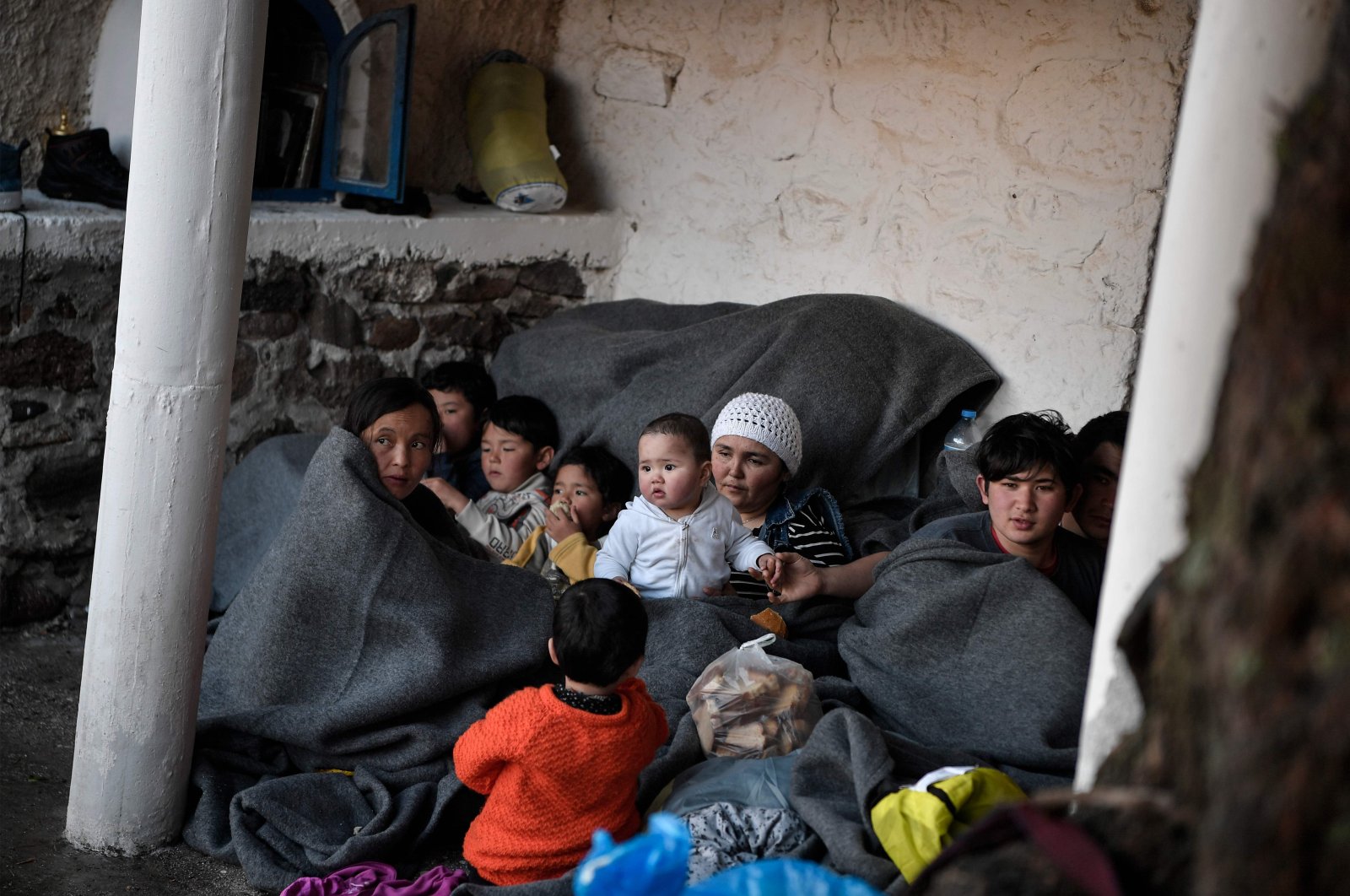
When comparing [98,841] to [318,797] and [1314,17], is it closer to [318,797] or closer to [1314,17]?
[318,797]

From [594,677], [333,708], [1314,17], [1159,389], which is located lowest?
[333,708]

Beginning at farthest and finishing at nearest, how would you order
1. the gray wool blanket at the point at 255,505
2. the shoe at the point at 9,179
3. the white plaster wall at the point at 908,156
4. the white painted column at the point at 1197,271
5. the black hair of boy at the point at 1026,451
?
the gray wool blanket at the point at 255,505
the white plaster wall at the point at 908,156
the shoe at the point at 9,179
the black hair of boy at the point at 1026,451
the white painted column at the point at 1197,271

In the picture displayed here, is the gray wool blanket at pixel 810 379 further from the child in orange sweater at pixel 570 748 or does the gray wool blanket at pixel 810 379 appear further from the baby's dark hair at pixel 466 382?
the child in orange sweater at pixel 570 748

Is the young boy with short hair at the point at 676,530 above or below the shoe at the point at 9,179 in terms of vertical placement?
below

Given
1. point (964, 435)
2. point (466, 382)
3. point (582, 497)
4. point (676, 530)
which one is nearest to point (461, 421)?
point (466, 382)

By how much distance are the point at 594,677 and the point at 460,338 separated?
9.70 ft

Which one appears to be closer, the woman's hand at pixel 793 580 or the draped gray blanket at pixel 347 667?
the draped gray blanket at pixel 347 667

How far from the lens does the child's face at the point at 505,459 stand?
14.9ft

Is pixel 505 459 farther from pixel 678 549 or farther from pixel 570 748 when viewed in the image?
pixel 570 748

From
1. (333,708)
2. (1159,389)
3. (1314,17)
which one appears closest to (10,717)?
(333,708)

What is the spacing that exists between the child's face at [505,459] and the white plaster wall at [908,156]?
1195 mm

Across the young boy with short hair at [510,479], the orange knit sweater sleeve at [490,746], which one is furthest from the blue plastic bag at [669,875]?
the young boy with short hair at [510,479]

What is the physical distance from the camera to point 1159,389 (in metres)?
1.64

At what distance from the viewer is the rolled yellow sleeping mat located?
5219 millimetres
